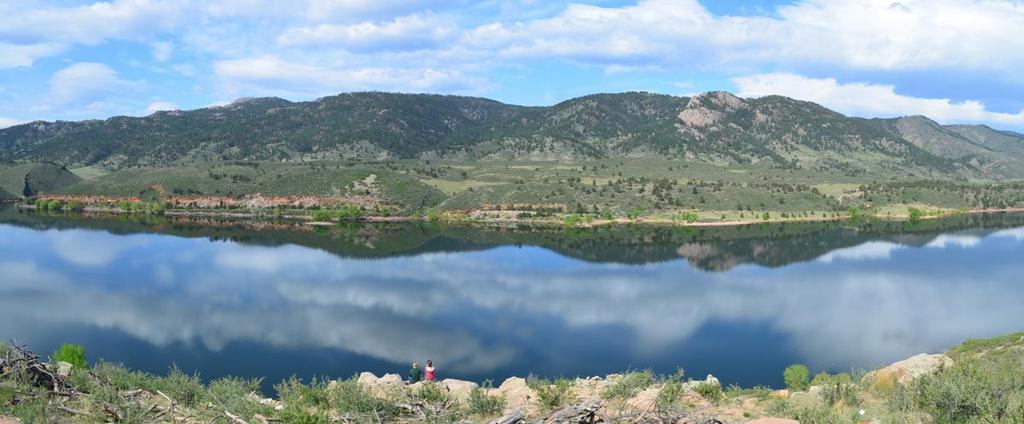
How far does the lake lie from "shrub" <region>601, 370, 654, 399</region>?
19315 millimetres

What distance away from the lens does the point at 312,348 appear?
44.5m

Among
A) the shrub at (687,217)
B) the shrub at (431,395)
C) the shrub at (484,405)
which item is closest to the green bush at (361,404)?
the shrub at (431,395)

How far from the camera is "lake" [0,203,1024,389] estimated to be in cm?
4284

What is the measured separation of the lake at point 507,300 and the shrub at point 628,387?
19.3 m

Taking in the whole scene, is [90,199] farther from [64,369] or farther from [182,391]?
[182,391]

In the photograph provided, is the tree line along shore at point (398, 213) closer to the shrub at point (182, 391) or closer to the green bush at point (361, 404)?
the shrub at point (182, 391)

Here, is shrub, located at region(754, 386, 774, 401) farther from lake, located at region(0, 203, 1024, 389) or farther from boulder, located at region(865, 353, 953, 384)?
lake, located at region(0, 203, 1024, 389)

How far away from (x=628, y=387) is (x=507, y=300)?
42.1 metres

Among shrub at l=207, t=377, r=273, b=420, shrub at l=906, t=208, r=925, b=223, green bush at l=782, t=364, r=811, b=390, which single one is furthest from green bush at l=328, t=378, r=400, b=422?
shrub at l=906, t=208, r=925, b=223

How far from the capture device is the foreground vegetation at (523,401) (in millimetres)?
15031

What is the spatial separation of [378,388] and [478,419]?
4658mm

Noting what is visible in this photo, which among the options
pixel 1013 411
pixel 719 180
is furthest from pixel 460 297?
pixel 719 180

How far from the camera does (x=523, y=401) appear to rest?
778 inches

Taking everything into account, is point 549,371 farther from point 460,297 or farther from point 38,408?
point 38,408
